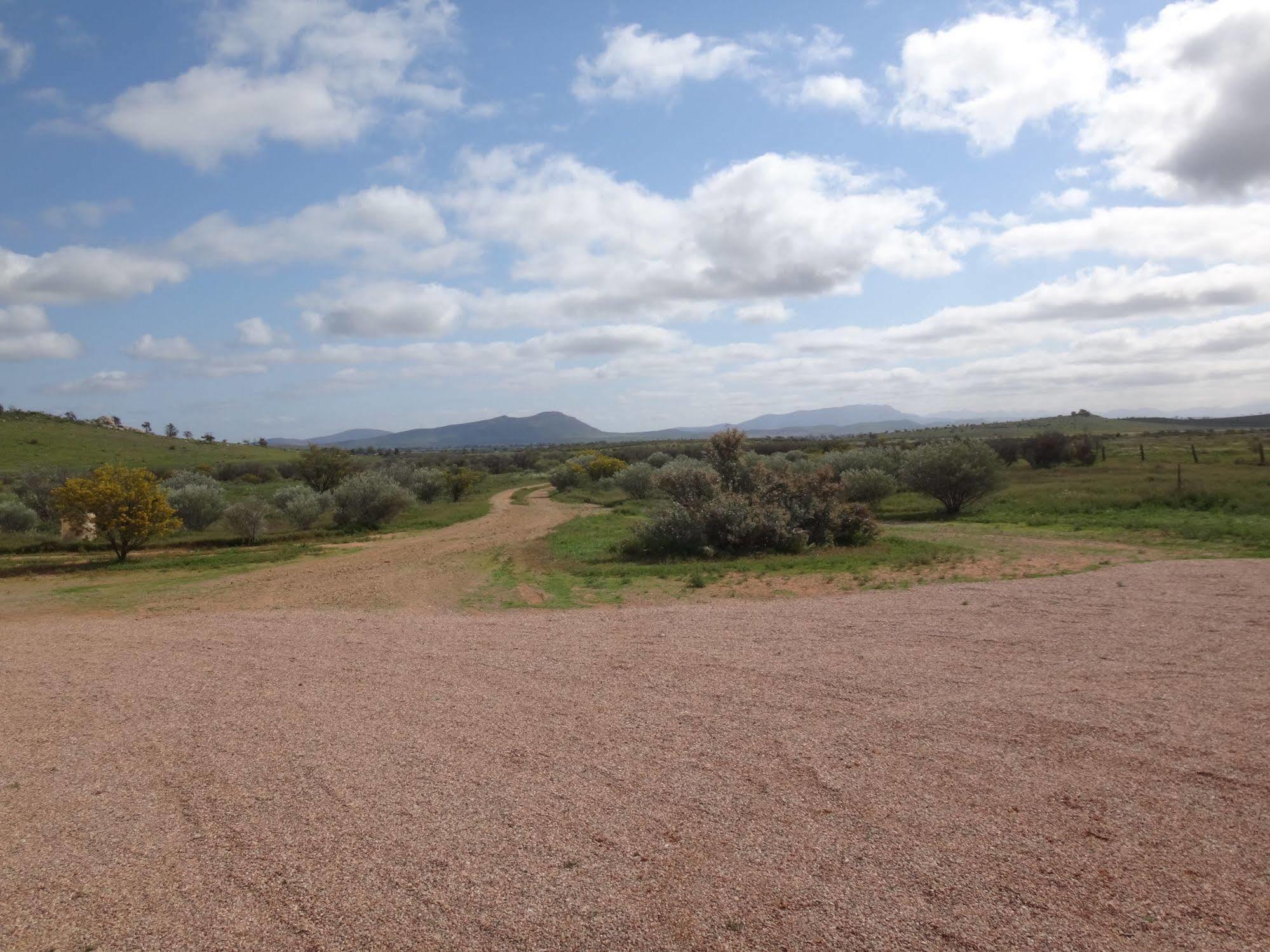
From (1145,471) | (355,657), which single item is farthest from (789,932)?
(1145,471)

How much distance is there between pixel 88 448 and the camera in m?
63.2

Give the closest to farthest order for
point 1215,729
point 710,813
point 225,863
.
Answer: point 225,863, point 710,813, point 1215,729

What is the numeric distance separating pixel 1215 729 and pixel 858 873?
3684 mm

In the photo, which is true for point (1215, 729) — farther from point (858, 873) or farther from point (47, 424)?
point (47, 424)

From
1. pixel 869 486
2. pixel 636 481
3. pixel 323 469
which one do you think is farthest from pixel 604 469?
pixel 869 486

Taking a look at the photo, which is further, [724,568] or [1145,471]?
[1145,471]

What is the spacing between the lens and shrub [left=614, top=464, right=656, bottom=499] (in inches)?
1478

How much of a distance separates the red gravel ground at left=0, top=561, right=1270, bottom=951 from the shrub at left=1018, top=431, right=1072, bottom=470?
42.1m

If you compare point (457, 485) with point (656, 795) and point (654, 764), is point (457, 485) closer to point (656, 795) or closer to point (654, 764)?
point (654, 764)

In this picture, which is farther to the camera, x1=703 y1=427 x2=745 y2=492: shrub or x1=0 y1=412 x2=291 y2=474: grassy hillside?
x1=0 y1=412 x2=291 y2=474: grassy hillside

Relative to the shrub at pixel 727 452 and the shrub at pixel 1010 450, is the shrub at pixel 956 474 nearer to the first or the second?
the shrub at pixel 727 452

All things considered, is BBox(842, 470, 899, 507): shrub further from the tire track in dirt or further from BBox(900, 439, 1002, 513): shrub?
the tire track in dirt

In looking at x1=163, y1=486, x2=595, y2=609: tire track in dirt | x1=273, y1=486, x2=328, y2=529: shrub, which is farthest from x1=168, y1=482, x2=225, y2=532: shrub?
x1=163, y1=486, x2=595, y2=609: tire track in dirt

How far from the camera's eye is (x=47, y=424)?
69.9 m
